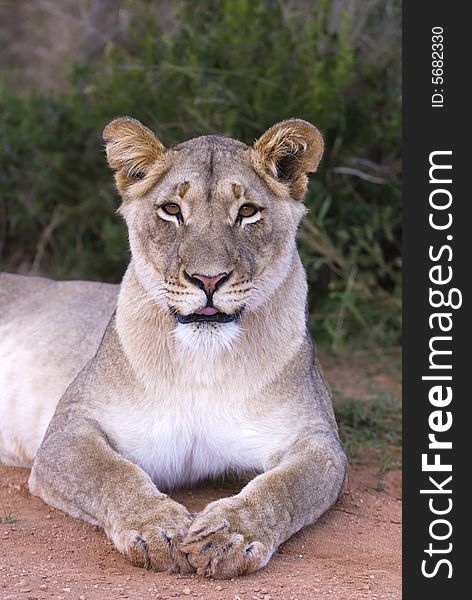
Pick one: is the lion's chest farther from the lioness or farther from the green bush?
the green bush

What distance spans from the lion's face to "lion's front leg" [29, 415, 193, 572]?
1.60ft

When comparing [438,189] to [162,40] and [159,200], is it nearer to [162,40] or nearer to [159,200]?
[159,200]

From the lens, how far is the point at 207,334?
3.38m

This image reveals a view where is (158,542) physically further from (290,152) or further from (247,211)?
(290,152)

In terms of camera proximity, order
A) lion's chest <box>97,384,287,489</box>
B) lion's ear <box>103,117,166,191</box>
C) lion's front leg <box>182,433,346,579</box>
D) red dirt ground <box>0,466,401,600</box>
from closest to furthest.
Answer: red dirt ground <box>0,466,401,600</box>
lion's front leg <box>182,433,346,579</box>
lion's chest <box>97,384,287,489</box>
lion's ear <box>103,117,166,191</box>

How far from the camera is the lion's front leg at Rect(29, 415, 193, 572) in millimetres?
3039

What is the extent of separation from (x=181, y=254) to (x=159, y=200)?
0.33 m

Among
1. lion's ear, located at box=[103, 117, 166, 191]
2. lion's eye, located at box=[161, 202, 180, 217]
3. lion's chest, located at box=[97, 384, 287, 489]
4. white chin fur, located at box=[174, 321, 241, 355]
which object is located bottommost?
lion's chest, located at box=[97, 384, 287, 489]

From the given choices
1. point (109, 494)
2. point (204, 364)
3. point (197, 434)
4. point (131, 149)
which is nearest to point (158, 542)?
point (109, 494)

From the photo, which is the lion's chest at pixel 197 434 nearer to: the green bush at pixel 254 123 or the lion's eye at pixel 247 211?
the lion's eye at pixel 247 211

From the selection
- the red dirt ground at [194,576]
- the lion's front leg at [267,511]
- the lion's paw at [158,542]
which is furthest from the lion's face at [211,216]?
the red dirt ground at [194,576]

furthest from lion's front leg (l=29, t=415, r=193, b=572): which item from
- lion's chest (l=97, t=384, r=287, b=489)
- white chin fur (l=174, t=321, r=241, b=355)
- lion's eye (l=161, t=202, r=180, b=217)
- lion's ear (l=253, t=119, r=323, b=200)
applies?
lion's ear (l=253, t=119, r=323, b=200)

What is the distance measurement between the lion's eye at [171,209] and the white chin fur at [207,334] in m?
0.38

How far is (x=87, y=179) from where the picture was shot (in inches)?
275
